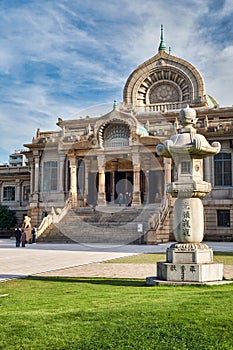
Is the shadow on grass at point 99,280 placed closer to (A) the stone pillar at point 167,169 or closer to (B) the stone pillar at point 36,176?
(A) the stone pillar at point 167,169

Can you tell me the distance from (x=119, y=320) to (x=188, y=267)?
4.85 m

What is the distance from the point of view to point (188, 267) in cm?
1102

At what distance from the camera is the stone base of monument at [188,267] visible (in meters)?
11.0

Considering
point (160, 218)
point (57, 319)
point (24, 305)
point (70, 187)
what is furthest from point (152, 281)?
point (70, 187)

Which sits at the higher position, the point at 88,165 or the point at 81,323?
the point at 88,165

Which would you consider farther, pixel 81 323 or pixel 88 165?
pixel 88 165

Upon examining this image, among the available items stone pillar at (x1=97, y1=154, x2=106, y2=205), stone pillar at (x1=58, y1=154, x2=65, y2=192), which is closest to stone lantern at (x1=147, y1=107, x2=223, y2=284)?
stone pillar at (x1=97, y1=154, x2=106, y2=205)

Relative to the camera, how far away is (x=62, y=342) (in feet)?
18.7

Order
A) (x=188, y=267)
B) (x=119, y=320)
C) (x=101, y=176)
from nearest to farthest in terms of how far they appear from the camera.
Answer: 1. (x=119, y=320)
2. (x=188, y=267)
3. (x=101, y=176)

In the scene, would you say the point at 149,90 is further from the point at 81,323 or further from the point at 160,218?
the point at 81,323

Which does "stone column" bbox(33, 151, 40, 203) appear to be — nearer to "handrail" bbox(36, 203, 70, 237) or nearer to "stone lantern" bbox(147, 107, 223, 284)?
"handrail" bbox(36, 203, 70, 237)

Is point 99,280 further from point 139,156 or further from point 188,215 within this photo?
point 139,156

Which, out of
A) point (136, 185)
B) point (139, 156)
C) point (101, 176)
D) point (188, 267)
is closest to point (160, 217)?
point (136, 185)

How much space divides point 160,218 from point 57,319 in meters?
26.1
